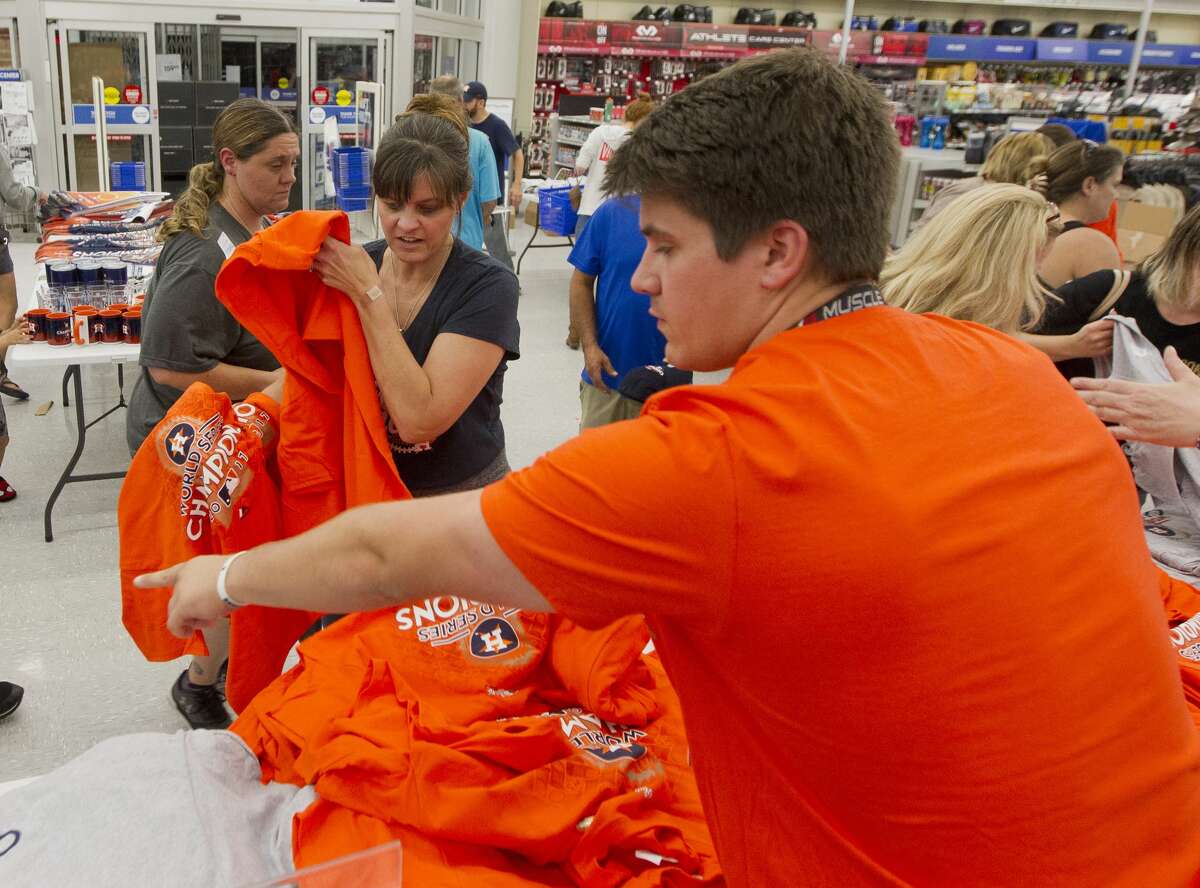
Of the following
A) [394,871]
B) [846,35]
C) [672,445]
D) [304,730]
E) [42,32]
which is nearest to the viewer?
[672,445]

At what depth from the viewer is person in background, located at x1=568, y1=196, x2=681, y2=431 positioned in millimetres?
3680

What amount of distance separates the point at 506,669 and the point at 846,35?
40.7 feet

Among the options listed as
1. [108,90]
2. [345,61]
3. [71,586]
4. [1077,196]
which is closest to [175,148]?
[108,90]

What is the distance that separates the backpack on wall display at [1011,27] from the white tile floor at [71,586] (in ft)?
38.6

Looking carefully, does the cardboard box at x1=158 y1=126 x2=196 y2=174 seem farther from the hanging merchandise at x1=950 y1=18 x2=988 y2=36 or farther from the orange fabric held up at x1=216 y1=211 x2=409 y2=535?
the hanging merchandise at x1=950 y1=18 x2=988 y2=36

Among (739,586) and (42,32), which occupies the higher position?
(42,32)

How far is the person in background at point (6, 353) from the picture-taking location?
340 centimetres

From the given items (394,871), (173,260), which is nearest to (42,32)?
(173,260)

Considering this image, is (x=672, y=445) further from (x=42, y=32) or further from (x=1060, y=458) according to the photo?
(x=42, y=32)

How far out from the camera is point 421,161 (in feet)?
7.16

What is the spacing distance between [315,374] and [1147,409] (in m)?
1.79

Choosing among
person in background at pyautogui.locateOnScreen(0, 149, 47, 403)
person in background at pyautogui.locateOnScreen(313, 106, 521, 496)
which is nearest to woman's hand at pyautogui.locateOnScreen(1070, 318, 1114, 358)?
person in background at pyautogui.locateOnScreen(313, 106, 521, 496)

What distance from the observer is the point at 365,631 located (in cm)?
187

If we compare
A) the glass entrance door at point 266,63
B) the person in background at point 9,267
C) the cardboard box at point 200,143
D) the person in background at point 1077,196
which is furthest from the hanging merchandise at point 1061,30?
the person in background at point 9,267
